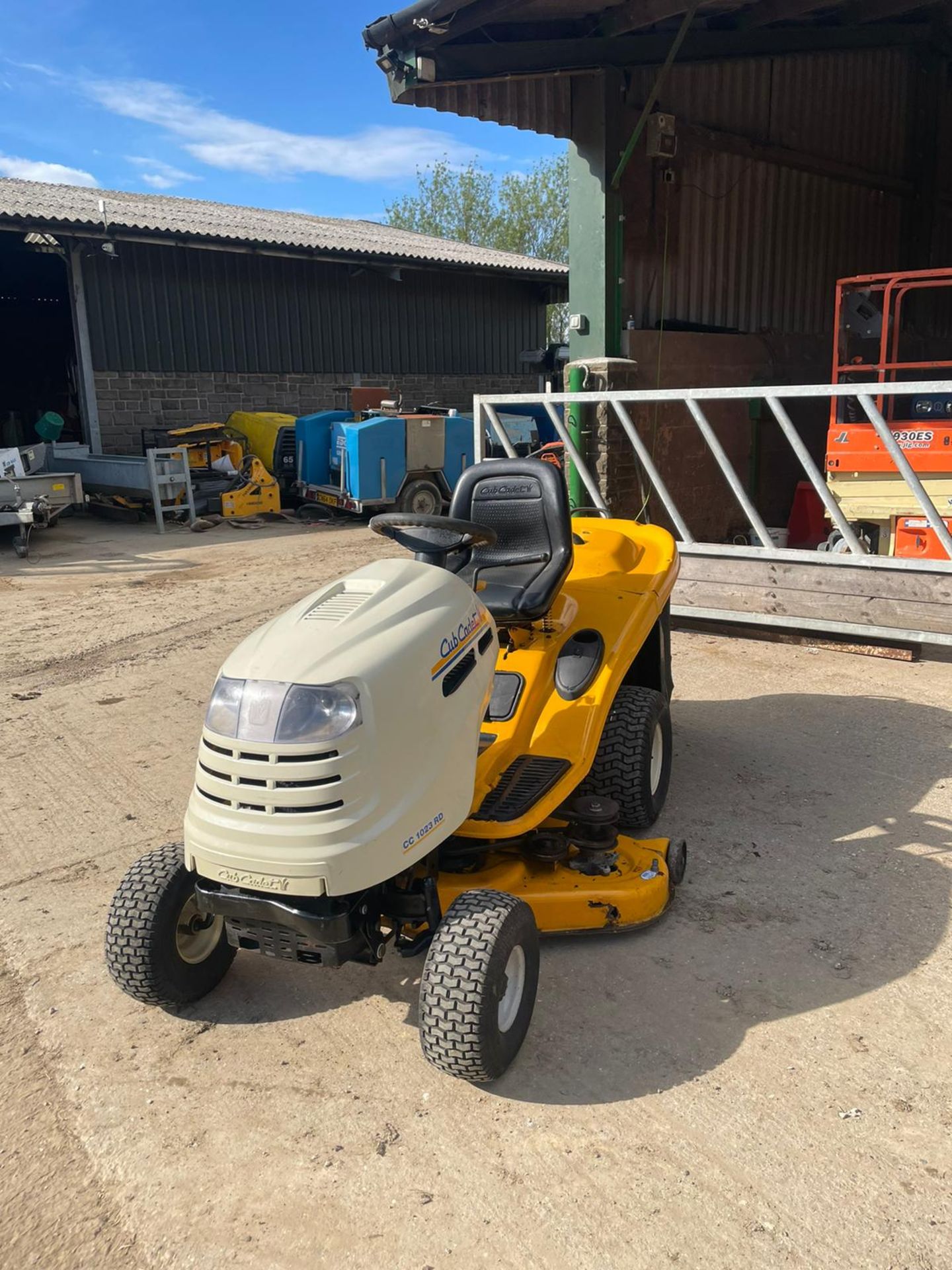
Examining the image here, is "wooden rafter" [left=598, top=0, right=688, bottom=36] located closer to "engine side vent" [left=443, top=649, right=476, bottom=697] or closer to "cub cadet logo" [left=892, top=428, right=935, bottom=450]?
"cub cadet logo" [left=892, top=428, right=935, bottom=450]

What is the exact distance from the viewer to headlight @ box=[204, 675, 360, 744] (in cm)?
225

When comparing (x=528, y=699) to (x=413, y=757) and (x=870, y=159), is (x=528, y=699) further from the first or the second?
(x=870, y=159)

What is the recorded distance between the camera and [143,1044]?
8.77 ft

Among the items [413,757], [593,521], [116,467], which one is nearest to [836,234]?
[593,521]

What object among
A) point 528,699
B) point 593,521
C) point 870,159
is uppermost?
point 870,159

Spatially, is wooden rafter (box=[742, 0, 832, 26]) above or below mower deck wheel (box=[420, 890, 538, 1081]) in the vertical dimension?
above

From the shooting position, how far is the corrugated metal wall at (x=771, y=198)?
8750 mm

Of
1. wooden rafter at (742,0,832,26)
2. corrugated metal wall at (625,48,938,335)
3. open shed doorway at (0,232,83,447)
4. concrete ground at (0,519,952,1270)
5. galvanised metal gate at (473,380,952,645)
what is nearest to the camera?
concrete ground at (0,519,952,1270)

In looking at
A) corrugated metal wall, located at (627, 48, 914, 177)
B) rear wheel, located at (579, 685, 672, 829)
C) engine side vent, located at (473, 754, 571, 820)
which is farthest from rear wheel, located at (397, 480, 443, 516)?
engine side vent, located at (473, 754, 571, 820)

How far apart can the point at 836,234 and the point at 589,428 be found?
5280 millimetres

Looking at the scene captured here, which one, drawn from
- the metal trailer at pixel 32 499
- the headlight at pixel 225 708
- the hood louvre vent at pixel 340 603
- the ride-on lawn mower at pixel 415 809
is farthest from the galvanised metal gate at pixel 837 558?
the metal trailer at pixel 32 499

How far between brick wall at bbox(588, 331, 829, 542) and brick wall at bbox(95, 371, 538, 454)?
8.84m

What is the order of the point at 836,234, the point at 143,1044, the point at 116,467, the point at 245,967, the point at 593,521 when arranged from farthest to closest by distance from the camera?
the point at 116,467 → the point at 836,234 → the point at 593,521 → the point at 245,967 → the point at 143,1044

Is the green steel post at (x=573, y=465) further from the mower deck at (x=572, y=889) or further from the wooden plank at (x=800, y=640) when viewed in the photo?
the mower deck at (x=572, y=889)
